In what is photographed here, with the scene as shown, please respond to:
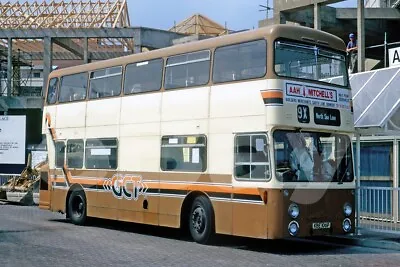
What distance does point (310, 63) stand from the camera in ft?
41.9

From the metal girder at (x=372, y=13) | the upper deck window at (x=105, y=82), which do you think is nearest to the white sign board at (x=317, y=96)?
the upper deck window at (x=105, y=82)

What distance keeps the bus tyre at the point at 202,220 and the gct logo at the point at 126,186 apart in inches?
72.3

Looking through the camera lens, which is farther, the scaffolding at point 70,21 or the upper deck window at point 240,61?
the scaffolding at point 70,21

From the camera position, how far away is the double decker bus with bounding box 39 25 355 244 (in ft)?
39.5

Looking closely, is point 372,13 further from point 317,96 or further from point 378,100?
point 317,96

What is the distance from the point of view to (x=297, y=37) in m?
12.5

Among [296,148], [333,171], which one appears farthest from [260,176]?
[333,171]

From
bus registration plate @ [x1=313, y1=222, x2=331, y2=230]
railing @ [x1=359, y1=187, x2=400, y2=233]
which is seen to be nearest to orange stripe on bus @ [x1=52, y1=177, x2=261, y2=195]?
bus registration plate @ [x1=313, y1=222, x2=331, y2=230]

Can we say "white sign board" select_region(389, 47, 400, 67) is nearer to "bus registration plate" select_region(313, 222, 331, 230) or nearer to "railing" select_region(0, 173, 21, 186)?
"bus registration plate" select_region(313, 222, 331, 230)

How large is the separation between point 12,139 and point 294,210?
18.2 meters

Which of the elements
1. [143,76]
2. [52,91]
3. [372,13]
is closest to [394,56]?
[372,13]

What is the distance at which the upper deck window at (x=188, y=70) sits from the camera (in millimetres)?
13555

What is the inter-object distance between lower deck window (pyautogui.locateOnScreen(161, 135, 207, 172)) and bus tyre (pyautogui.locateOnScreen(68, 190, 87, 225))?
12.1 feet

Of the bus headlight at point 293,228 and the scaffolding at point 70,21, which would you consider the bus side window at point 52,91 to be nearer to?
the bus headlight at point 293,228
